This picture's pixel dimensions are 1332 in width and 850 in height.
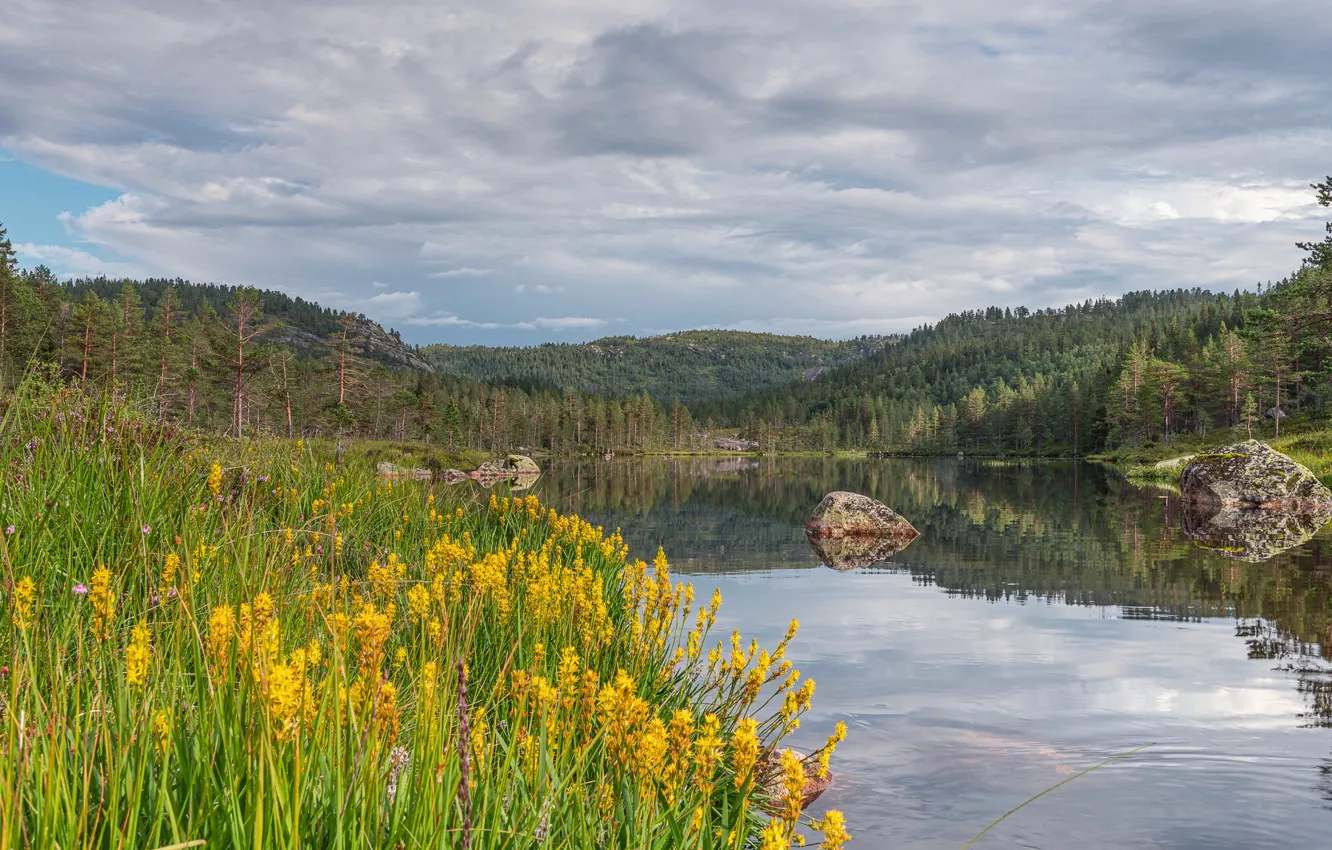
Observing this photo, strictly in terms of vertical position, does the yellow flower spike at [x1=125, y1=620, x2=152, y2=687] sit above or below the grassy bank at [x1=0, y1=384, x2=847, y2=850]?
above

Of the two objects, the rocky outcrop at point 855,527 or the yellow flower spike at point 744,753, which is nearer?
the yellow flower spike at point 744,753

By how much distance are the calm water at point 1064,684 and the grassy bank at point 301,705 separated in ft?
6.78

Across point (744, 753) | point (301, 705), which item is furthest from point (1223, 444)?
point (301, 705)

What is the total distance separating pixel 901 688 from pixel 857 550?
48.1 feet

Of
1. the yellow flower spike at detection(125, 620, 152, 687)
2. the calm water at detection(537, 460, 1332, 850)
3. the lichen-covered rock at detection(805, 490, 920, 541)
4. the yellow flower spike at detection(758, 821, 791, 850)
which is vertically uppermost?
the yellow flower spike at detection(125, 620, 152, 687)

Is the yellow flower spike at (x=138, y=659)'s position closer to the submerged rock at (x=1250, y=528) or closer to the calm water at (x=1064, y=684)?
the calm water at (x=1064, y=684)

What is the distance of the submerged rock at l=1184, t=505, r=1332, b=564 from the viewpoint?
71.1 feet

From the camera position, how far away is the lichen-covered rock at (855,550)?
22750 mm

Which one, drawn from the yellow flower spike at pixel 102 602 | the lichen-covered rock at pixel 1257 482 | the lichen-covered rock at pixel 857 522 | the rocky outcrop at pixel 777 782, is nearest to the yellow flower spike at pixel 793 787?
the rocky outcrop at pixel 777 782

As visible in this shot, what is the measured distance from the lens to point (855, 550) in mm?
25453

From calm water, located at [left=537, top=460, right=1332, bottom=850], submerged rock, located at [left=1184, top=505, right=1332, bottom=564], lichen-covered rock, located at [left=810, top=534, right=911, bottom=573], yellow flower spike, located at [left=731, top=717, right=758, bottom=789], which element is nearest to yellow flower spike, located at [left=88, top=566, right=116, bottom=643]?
yellow flower spike, located at [left=731, top=717, right=758, bottom=789]

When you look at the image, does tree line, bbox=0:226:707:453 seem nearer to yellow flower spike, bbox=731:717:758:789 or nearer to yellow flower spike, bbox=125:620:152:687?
yellow flower spike, bbox=125:620:152:687

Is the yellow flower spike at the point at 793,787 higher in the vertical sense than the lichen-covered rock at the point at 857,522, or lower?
higher

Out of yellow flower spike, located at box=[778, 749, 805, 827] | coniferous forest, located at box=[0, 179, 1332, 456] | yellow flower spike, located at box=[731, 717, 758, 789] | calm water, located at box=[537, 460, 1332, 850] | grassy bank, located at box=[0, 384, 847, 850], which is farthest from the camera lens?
coniferous forest, located at box=[0, 179, 1332, 456]
